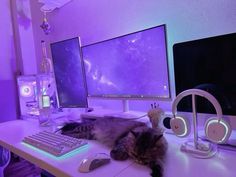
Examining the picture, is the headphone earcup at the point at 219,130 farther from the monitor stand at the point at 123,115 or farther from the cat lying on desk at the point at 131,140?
the monitor stand at the point at 123,115

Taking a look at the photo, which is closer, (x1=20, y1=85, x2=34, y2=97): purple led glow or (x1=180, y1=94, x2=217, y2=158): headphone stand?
(x1=180, y1=94, x2=217, y2=158): headphone stand

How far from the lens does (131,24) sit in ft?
4.05

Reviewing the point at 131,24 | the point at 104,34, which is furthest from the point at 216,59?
the point at 104,34

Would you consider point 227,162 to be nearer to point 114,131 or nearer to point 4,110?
point 114,131

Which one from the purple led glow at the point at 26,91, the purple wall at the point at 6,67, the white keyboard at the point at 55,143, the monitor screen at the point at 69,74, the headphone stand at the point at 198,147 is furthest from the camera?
the purple wall at the point at 6,67

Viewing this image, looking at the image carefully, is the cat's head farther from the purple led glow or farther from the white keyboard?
the purple led glow

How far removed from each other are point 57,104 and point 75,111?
17cm

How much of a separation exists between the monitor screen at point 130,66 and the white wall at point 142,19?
160 millimetres

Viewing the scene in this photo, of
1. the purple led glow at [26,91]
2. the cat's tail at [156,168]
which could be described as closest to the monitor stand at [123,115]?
the cat's tail at [156,168]

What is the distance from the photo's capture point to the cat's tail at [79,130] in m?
0.99

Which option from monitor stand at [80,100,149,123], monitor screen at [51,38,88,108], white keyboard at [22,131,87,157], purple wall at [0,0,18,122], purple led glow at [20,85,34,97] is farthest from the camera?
purple wall at [0,0,18,122]

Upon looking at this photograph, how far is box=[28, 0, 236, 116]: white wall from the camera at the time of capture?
36.3 inches

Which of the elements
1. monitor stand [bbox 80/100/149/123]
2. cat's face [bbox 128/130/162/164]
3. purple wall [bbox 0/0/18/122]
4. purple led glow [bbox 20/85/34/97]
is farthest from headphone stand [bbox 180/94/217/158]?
purple wall [bbox 0/0/18/122]

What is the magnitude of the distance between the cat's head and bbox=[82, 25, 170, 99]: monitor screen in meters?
0.29
